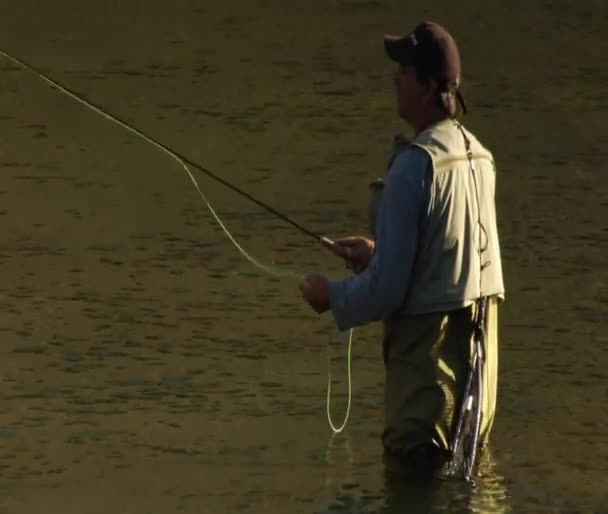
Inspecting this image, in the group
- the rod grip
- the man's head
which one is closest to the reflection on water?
the rod grip

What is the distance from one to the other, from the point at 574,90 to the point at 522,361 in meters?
5.91

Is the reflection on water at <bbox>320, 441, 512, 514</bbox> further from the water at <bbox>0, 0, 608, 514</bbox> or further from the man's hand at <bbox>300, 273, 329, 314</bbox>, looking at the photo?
the man's hand at <bbox>300, 273, 329, 314</bbox>

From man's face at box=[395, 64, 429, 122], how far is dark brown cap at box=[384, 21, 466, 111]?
0.02 m

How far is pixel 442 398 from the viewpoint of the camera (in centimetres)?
668

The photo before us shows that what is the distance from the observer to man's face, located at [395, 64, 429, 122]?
667 centimetres

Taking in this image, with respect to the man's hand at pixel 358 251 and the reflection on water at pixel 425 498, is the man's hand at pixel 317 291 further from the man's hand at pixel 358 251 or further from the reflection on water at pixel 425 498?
the reflection on water at pixel 425 498

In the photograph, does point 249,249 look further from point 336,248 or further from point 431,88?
point 431,88

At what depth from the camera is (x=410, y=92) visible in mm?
6695

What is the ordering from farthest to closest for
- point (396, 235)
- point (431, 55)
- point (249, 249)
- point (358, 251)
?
1. point (249, 249)
2. point (358, 251)
3. point (431, 55)
4. point (396, 235)

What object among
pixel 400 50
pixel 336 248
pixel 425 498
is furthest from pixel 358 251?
pixel 425 498

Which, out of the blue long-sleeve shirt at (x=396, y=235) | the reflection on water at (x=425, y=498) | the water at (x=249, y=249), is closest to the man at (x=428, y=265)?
the blue long-sleeve shirt at (x=396, y=235)

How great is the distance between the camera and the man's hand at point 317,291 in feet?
21.9

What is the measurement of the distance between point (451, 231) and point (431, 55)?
1.76ft

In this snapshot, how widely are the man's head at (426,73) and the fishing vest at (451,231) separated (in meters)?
0.06
